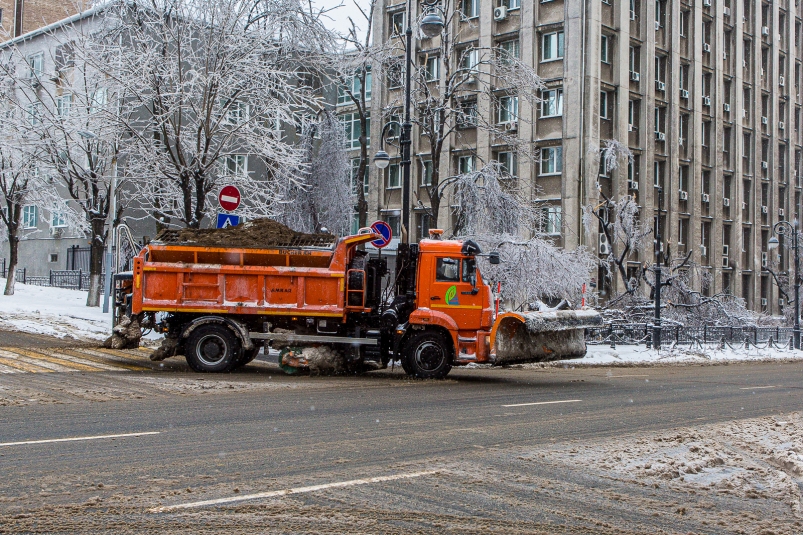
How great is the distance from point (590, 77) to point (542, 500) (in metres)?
36.6

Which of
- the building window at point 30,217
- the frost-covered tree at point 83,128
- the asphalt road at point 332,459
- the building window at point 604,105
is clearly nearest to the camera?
the asphalt road at point 332,459

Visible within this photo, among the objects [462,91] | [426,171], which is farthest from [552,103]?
[426,171]

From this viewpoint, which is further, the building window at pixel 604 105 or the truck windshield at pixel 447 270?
the building window at pixel 604 105

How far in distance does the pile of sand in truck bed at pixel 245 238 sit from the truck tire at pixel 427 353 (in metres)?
2.55

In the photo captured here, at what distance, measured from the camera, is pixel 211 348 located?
1661 centimetres

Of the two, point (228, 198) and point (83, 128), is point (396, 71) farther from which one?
point (228, 198)

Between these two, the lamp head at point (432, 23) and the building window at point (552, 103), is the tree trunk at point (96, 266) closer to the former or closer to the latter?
the lamp head at point (432, 23)

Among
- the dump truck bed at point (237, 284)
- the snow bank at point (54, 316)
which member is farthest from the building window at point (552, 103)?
Result: the dump truck bed at point (237, 284)

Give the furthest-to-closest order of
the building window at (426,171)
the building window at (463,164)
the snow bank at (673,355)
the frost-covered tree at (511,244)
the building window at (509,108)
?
1. the building window at (426,171)
2. the building window at (463,164)
3. the building window at (509,108)
4. the frost-covered tree at (511,244)
5. the snow bank at (673,355)

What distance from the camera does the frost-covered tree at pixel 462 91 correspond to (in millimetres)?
31266

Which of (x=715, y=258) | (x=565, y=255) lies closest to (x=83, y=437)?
(x=565, y=255)

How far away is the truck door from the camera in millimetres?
16688

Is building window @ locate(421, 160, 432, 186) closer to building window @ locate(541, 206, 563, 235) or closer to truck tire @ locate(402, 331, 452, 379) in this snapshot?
building window @ locate(541, 206, 563, 235)

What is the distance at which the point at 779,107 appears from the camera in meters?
57.4
